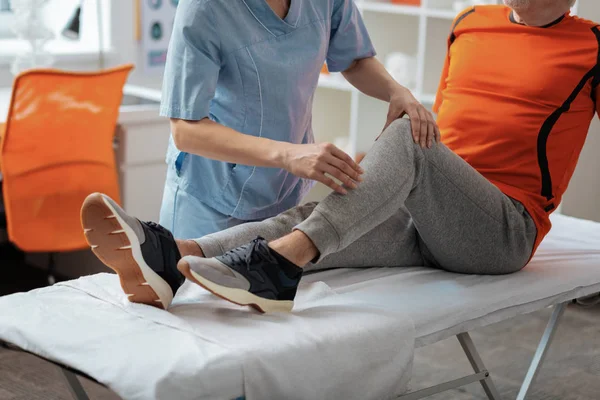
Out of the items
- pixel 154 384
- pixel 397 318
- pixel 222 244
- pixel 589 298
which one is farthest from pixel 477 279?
pixel 589 298

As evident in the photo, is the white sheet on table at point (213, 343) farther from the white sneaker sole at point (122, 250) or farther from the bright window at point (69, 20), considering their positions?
the bright window at point (69, 20)

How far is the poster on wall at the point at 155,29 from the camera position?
4.19 meters

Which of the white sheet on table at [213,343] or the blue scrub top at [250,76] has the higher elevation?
the blue scrub top at [250,76]

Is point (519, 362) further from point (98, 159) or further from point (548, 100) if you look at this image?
point (98, 159)

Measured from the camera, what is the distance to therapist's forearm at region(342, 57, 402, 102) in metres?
2.08

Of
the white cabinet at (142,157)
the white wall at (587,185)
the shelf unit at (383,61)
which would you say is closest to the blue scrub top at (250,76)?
the white cabinet at (142,157)

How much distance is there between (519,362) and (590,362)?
0.22 meters

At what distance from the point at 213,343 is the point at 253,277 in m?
0.17

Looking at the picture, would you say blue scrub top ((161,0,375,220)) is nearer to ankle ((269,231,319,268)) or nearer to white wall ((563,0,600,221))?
ankle ((269,231,319,268))

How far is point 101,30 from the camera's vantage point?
4.05 metres

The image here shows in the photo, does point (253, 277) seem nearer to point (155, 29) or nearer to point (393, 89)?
point (393, 89)

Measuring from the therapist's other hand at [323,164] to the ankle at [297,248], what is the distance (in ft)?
0.36

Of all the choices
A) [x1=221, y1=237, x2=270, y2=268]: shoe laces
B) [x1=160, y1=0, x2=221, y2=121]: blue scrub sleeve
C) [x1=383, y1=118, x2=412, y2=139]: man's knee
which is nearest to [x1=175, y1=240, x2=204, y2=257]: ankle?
[x1=221, y1=237, x2=270, y2=268]: shoe laces

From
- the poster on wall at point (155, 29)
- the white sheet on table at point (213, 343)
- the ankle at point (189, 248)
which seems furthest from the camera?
the poster on wall at point (155, 29)
